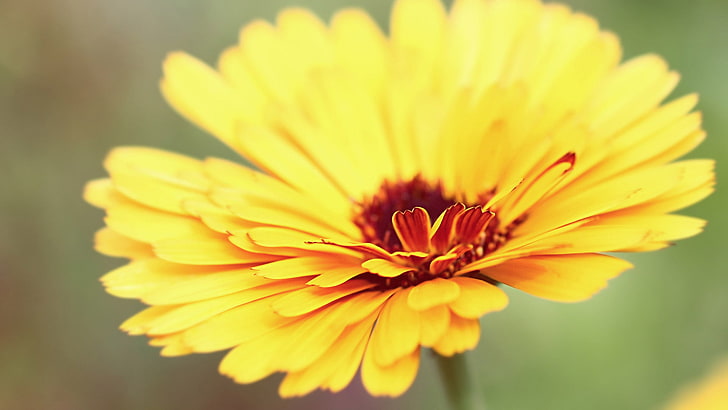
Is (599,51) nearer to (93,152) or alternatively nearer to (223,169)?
(223,169)

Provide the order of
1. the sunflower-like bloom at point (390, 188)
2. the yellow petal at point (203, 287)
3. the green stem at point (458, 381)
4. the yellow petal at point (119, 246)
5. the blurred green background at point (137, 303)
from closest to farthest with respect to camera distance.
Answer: the sunflower-like bloom at point (390, 188) < the yellow petal at point (203, 287) < the green stem at point (458, 381) < the yellow petal at point (119, 246) < the blurred green background at point (137, 303)

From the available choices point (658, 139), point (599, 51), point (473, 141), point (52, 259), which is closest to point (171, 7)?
point (52, 259)

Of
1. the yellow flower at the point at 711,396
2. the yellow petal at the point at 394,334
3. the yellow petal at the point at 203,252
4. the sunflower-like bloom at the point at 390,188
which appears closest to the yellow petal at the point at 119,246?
the sunflower-like bloom at the point at 390,188

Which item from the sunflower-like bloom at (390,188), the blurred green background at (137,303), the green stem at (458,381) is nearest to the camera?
the sunflower-like bloom at (390,188)

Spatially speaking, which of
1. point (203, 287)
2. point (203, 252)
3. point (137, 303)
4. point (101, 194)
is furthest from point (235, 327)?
point (137, 303)

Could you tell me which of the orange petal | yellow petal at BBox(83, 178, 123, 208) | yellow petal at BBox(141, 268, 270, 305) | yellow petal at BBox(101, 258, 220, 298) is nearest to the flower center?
the orange petal

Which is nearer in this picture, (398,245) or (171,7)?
(398,245)

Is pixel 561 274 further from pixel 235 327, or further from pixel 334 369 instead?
pixel 235 327

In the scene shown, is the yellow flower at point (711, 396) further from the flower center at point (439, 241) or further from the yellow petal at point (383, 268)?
the yellow petal at point (383, 268)
